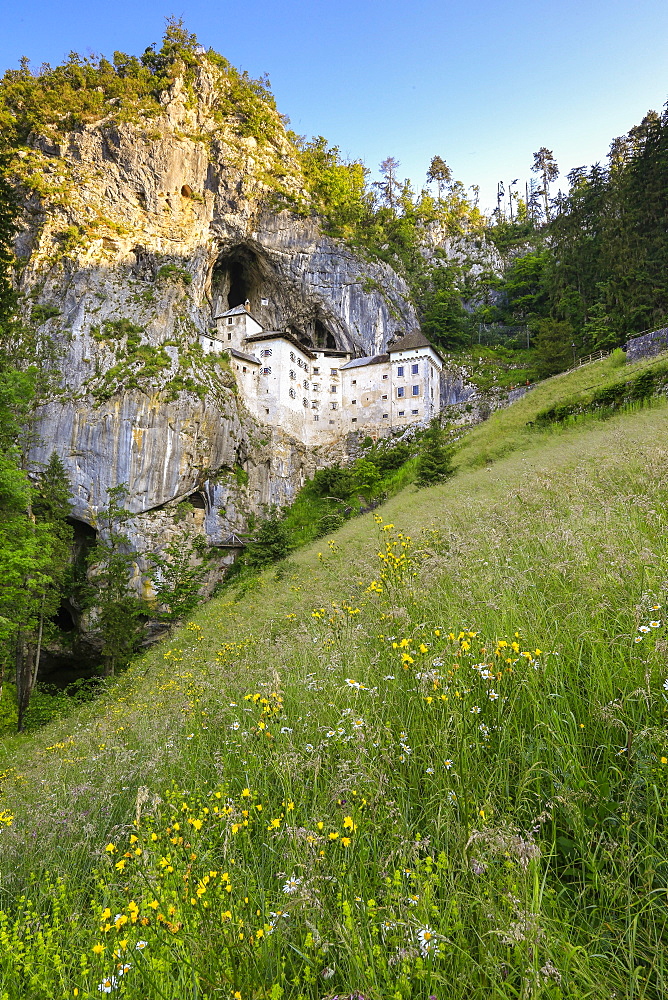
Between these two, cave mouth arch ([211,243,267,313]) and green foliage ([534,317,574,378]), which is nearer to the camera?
green foliage ([534,317,574,378])

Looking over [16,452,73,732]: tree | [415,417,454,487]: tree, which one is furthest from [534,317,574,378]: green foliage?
[16,452,73,732]: tree

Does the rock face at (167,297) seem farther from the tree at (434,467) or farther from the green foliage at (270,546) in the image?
the tree at (434,467)

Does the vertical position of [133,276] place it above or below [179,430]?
above

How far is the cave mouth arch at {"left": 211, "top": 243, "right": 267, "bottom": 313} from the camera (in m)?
53.2

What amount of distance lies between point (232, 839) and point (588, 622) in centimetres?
268

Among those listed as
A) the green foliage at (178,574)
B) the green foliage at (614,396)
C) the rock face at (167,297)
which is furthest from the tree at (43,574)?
the green foliage at (614,396)

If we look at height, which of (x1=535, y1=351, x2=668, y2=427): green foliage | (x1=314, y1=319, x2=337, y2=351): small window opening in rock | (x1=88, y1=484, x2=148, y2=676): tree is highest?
(x1=314, y1=319, x2=337, y2=351): small window opening in rock

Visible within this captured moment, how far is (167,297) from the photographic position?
145 feet

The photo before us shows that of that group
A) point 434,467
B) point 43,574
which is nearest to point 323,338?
point 434,467

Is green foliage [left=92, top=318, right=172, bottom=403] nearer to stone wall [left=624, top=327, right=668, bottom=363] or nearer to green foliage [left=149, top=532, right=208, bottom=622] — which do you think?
green foliage [left=149, top=532, right=208, bottom=622]

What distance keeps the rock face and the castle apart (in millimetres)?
2434

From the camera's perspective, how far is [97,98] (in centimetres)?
4669

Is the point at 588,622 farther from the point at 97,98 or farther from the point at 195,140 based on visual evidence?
the point at 97,98

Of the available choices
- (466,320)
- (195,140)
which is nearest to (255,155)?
(195,140)
